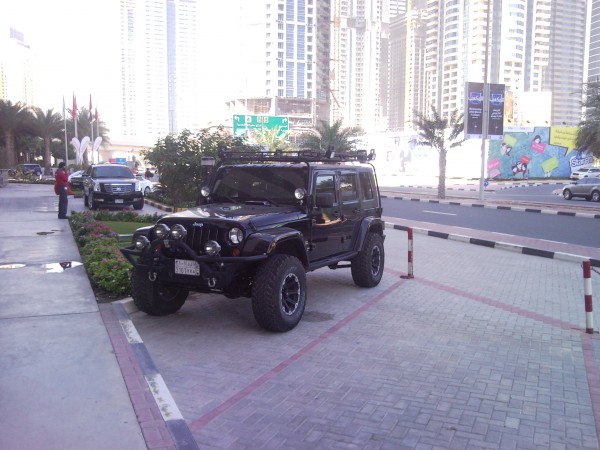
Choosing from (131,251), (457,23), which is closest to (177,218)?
(131,251)

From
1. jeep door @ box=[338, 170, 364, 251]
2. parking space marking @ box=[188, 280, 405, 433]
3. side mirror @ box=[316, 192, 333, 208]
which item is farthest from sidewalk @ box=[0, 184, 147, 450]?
jeep door @ box=[338, 170, 364, 251]

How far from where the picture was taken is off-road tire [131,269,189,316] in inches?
269

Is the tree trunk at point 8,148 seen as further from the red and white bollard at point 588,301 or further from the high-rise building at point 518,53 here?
the high-rise building at point 518,53

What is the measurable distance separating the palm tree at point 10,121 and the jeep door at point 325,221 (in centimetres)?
4876

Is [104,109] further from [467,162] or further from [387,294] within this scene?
[387,294]

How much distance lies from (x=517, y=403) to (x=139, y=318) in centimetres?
444

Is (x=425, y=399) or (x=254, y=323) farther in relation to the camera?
(x=254, y=323)

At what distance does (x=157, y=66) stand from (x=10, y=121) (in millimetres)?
87534

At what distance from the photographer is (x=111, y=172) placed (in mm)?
21141

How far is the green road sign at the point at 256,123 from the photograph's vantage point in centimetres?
5038

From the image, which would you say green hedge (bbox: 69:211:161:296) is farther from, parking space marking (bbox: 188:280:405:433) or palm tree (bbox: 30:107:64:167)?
palm tree (bbox: 30:107:64:167)

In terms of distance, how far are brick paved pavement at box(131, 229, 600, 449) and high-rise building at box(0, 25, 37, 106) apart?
85.7 meters

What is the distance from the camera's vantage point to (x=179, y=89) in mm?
134500

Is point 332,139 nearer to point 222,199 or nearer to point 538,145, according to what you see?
point 222,199
